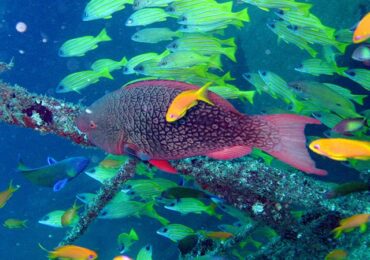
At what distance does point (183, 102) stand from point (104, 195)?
6.83ft

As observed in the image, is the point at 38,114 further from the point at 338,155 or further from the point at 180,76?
the point at 180,76

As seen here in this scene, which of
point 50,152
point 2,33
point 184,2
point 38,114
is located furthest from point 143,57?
point 2,33

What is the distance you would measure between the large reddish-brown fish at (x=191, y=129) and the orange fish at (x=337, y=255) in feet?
6.63

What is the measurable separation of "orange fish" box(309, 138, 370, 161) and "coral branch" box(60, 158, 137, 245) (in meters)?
2.06

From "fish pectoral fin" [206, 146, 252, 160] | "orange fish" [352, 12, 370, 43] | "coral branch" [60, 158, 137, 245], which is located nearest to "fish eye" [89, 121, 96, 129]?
"coral branch" [60, 158, 137, 245]

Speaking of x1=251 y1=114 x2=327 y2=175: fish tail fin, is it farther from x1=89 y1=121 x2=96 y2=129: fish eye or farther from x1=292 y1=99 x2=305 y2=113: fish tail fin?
x1=292 y1=99 x2=305 y2=113: fish tail fin

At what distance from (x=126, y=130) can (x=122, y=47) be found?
18020 mm

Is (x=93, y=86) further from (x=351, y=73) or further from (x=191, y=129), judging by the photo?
(x=191, y=129)

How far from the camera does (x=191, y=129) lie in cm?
279

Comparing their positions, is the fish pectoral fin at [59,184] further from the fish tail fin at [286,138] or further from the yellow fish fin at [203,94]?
the fish tail fin at [286,138]

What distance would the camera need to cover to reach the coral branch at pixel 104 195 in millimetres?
3980

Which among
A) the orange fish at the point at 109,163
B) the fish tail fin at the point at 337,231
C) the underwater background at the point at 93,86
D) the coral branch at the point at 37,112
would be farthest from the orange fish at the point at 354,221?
the orange fish at the point at 109,163

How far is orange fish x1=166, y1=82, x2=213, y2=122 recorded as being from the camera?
2.56m

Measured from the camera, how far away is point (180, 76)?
22.8 feet
